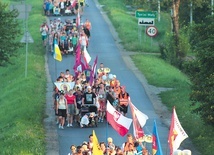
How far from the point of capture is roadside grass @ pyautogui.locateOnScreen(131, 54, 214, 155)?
28117 millimetres

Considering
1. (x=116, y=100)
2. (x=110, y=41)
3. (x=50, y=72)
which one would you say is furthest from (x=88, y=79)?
(x=110, y=41)

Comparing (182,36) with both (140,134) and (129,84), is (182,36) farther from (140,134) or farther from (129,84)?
(140,134)

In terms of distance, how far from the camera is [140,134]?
81.1ft

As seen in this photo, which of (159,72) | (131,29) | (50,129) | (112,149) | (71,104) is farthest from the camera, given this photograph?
(131,29)

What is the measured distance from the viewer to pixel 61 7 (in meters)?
64.1

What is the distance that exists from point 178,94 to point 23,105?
6594 mm

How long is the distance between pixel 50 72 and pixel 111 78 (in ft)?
30.6

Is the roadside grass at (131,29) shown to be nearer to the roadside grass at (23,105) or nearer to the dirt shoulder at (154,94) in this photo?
the dirt shoulder at (154,94)

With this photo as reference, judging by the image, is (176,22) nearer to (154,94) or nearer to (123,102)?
(154,94)

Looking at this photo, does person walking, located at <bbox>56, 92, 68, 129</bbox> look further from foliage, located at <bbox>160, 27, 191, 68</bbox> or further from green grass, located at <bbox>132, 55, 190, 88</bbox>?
foliage, located at <bbox>160, 27, 191, 68</bbox>

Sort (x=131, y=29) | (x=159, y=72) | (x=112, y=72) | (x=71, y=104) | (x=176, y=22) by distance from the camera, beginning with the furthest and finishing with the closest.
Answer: (x=131, y=29)
(x=176, y=22)
(x=112, y=72)
(x=159, y=72)
(x=71, y=104)

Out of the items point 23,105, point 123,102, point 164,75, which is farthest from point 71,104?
point 164,75

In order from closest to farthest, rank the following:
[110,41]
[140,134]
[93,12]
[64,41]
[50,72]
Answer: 1. [140,134]
2. [50,72]
3. [64,41]
4. [110,41]
5. [93,12]

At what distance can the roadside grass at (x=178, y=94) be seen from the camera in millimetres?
28117
